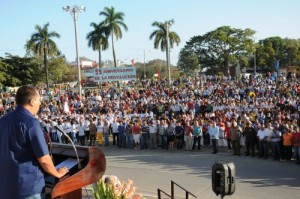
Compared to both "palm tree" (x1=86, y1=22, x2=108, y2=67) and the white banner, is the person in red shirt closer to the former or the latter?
the white banner

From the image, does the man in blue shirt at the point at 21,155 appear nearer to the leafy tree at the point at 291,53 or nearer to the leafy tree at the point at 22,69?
the leafy tree at the point at 22,69

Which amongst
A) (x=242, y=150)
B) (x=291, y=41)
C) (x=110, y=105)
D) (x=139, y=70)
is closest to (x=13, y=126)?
(x=242, y=150)

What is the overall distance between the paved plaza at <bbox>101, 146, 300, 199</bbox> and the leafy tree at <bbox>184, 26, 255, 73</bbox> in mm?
59400

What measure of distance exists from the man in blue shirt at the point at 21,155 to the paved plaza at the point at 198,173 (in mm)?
7450

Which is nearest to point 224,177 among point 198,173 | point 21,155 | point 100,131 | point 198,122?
point 21,155

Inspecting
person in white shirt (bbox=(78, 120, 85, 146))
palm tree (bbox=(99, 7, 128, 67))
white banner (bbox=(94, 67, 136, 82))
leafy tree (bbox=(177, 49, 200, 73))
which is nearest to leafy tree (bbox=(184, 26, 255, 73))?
→ leafy tree (bbox=(177, 49, 200, 73))

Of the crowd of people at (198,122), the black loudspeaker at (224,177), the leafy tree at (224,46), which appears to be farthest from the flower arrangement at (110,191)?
the leafy tree at (224,46)

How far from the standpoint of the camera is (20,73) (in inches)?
2163

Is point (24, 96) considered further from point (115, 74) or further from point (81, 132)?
point (115, 74)

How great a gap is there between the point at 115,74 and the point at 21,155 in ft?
98.0

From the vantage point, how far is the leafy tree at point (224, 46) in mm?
73375

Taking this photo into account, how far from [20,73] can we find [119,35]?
16.4 m

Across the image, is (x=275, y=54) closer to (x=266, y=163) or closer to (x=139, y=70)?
(x=139, y=70)

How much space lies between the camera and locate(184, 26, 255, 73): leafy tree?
241ft
